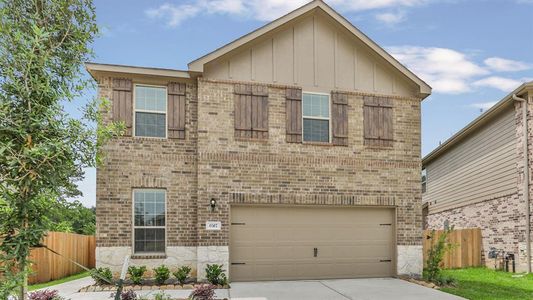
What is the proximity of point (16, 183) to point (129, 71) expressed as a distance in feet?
22.3

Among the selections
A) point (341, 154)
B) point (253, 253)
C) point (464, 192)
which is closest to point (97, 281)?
point (253, 253)

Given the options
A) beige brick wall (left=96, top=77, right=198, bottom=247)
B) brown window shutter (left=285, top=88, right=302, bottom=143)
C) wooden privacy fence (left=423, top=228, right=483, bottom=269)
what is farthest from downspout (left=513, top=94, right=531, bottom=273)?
A: beige brick wall (left=96, top=77, right=198, bottom=247)

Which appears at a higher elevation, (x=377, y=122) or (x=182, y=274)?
(x=377, y=122)

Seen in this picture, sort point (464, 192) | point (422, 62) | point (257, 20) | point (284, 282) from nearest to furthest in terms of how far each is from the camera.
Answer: point (284, 282), point (257, 20), point (464, 192), point (422, 62)

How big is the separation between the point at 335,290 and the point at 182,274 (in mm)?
3789

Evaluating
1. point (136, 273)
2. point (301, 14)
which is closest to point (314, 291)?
point (136, 273)

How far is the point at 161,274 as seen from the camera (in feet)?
38.2

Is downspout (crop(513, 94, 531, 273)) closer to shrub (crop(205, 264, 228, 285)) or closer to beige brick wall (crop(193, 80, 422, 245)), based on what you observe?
beige brick wall (crop(193, 80, 422, 245))

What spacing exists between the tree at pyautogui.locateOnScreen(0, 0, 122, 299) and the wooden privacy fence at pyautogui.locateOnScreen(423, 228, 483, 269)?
1401 centimetres

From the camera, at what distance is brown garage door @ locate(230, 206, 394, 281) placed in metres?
12.6

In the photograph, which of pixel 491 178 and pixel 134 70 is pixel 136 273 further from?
pixel 491 178

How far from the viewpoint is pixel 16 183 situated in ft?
19.6

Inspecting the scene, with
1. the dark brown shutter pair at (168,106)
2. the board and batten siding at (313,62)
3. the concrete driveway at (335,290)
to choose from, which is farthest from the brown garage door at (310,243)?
the board and batten siding at (313,62)

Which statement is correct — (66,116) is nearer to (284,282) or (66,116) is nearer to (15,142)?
(15,142)
